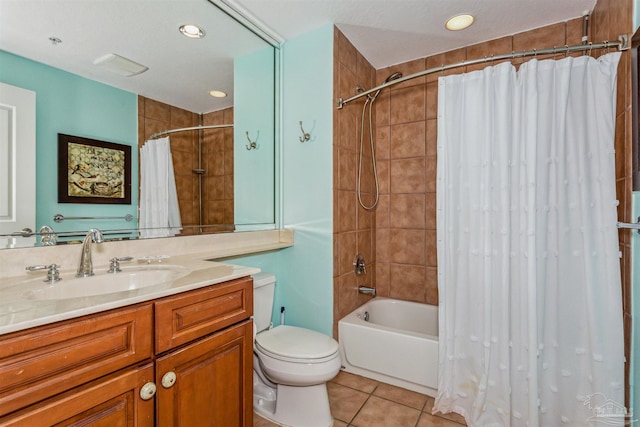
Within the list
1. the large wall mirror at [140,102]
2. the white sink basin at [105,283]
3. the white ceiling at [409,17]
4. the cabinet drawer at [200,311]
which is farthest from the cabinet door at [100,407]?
the white ceiling at [409,17]

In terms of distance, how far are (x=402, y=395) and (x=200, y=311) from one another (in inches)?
55.5

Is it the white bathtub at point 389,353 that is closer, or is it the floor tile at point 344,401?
the floor tile at point 344,401

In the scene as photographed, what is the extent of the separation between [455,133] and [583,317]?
1.07 meters

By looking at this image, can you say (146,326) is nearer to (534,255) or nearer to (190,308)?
(190,308)

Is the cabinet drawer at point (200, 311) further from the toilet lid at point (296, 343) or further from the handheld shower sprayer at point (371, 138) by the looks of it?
the handheld shower sprayer at point (371, 138)

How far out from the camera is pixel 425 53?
2385mm

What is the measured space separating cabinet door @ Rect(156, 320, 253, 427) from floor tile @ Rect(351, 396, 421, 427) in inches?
27.3

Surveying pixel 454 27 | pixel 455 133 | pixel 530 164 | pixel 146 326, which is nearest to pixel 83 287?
pixel 146 326

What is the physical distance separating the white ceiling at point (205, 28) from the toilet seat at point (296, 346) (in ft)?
4.38

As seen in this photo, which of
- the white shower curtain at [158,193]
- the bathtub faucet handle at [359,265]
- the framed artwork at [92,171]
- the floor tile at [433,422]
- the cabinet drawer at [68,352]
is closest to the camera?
the cabinet drawer at [68,352]

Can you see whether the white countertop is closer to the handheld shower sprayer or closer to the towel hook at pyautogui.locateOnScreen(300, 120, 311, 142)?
the towel hook at pyautogui.locateOnScreen(300, 120, 311, 142)

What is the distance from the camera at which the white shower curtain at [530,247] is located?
1372mm

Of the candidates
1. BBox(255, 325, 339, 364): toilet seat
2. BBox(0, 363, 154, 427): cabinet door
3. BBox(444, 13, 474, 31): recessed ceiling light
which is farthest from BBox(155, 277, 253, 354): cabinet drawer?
BBox(444, 13, 474, 31): recessed ceiling light

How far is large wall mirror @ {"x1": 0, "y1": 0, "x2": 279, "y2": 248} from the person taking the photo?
116 centimetres
